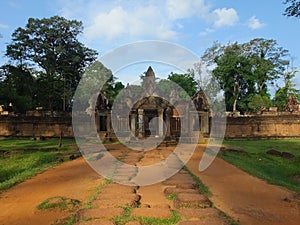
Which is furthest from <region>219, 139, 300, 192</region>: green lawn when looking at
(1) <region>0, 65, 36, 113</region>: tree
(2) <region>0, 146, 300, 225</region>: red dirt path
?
(1) <region>0, 65, 36, 113</region>: tree

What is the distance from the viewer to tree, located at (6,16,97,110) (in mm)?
36188

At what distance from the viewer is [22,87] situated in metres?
30.0

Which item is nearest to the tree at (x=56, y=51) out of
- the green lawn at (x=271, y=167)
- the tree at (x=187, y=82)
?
the tree at (x=187, y=82)

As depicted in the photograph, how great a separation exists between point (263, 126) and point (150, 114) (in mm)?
9345

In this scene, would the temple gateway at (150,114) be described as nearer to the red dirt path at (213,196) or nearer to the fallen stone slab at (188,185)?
the red dirt path at (213,196)

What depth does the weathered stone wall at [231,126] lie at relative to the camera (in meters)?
23.9

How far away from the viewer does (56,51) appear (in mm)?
36969

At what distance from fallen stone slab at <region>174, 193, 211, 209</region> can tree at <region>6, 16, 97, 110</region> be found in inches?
1228

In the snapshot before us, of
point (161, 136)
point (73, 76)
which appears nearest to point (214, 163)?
point (161, 136)

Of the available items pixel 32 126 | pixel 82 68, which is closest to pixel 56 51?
pixel 82 68

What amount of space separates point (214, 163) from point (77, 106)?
27299 mm

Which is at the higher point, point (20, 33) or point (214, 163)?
point (20, 33)

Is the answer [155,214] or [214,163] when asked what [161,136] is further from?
[155,214]

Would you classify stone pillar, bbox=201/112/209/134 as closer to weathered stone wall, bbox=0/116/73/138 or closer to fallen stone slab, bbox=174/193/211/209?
weathered stone wall, bbox=0/116/73/138
